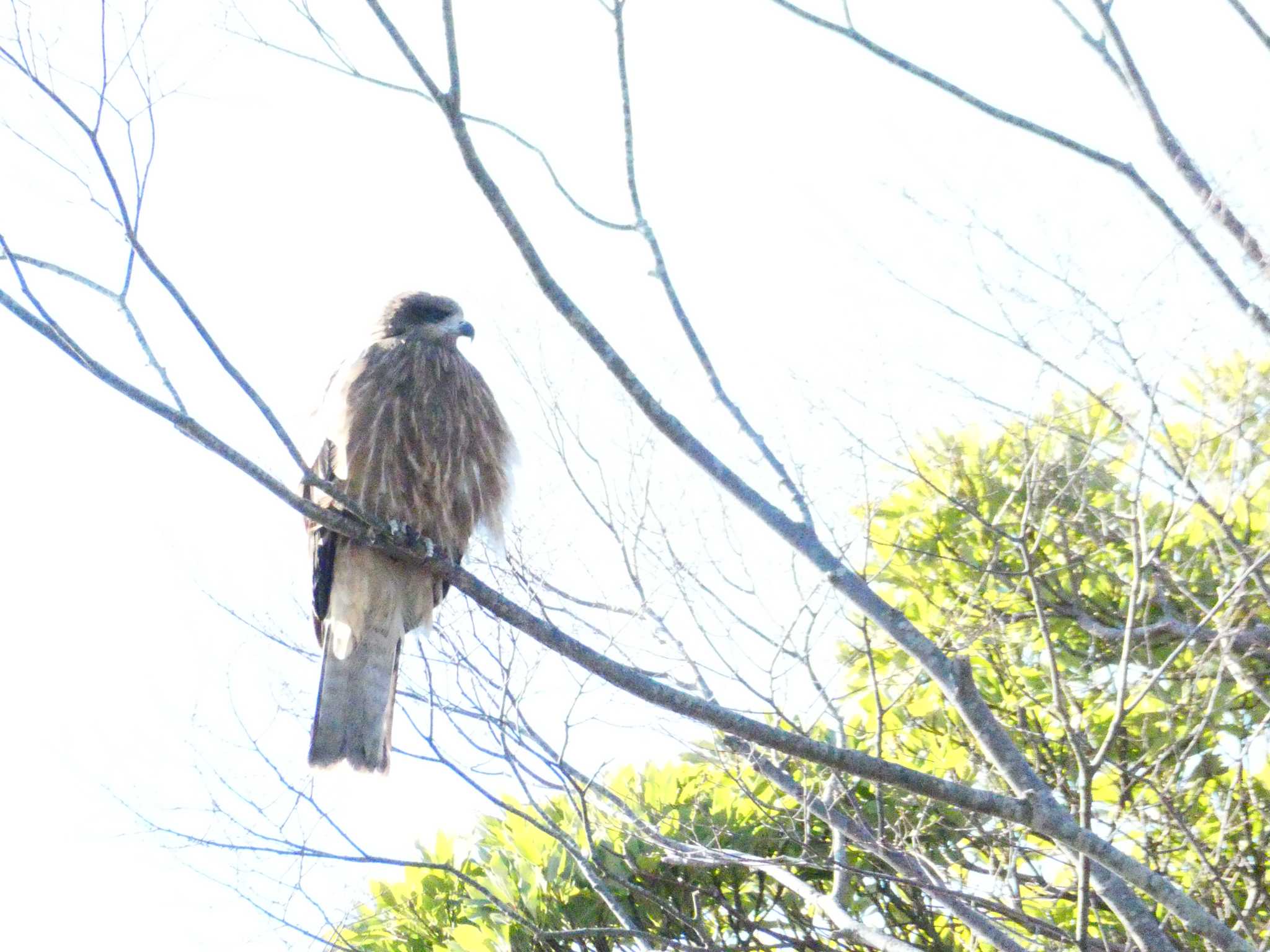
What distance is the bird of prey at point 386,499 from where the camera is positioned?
4.30m

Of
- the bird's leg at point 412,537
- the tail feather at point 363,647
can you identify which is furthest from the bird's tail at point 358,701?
the bird's leg at point 412,537

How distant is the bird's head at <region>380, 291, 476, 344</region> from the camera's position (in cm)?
468

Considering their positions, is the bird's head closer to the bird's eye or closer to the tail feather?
the bird's eye

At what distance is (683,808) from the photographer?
4414 millimetres

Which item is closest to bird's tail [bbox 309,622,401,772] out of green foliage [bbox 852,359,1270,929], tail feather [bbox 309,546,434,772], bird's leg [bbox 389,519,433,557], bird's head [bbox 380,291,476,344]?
tail feather [bbox 309,546,434,772]

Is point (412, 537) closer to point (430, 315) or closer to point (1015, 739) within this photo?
point (430, 315)

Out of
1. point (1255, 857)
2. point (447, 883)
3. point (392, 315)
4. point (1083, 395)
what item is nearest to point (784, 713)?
point (1083, 395)

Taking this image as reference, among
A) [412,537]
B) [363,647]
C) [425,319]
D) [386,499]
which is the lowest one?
[363,647]

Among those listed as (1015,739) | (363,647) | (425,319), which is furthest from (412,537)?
(1015,739)

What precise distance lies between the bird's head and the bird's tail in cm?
100

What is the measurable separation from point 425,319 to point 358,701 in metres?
1.32

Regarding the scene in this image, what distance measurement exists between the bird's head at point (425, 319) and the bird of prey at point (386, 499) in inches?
2.7

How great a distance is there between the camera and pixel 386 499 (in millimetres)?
4277

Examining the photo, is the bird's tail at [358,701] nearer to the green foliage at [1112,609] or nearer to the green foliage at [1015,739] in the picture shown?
the green foliage at [1015,739]
